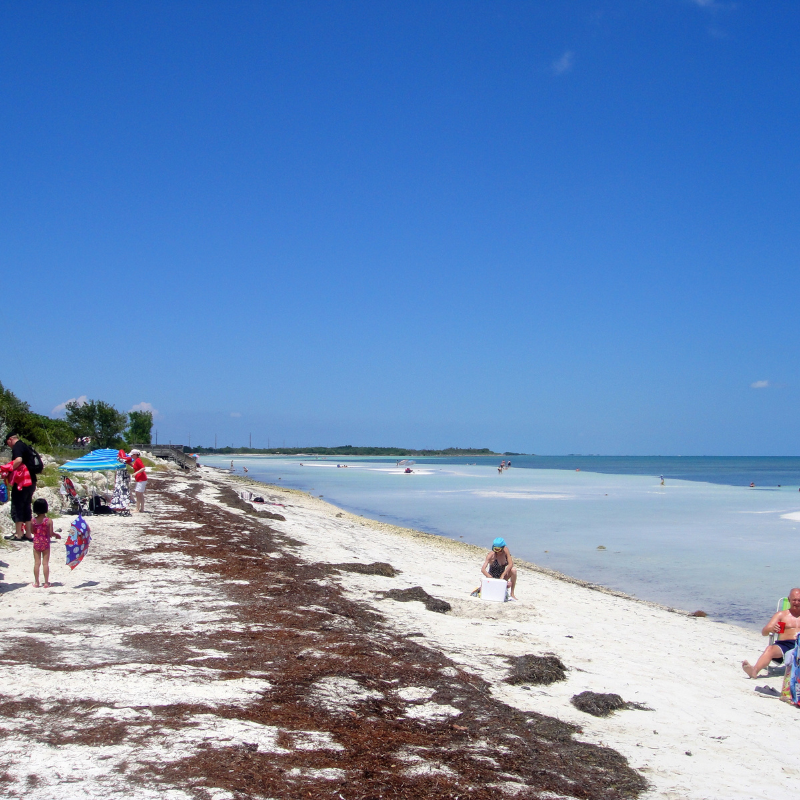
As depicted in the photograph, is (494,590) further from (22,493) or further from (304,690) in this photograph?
(22,493)

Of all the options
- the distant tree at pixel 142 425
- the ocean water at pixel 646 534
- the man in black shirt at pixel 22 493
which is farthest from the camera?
the distant tree at pixel 142 425

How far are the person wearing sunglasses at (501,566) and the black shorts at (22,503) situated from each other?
8.10 meters

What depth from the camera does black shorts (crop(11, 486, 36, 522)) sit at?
11.9 metres

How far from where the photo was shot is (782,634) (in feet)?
25.6

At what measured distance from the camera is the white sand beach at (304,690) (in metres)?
4.38

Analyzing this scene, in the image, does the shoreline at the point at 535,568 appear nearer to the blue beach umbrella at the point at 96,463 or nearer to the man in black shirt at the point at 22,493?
the blue beach umbrella at the point at 96,463

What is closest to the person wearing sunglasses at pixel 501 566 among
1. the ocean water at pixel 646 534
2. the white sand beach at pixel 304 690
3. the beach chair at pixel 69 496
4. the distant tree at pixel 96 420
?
the white sand beach at pixel 304 690

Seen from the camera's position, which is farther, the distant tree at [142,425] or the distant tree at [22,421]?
the distant tree at [142,425]

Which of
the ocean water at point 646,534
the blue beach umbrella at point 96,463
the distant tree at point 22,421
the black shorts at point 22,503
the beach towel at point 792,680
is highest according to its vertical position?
the distant tree at point 22,421

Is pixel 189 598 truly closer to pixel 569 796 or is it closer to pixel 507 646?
pixel 507 646

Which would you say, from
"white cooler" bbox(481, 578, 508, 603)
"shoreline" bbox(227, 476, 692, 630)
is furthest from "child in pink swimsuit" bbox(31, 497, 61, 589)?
"shoreline" bbox(227, 476, 692, 630)

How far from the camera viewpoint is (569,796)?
4.35m

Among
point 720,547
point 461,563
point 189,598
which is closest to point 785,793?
point 189,598

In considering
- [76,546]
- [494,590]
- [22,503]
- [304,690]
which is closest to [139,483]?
[22,503]
